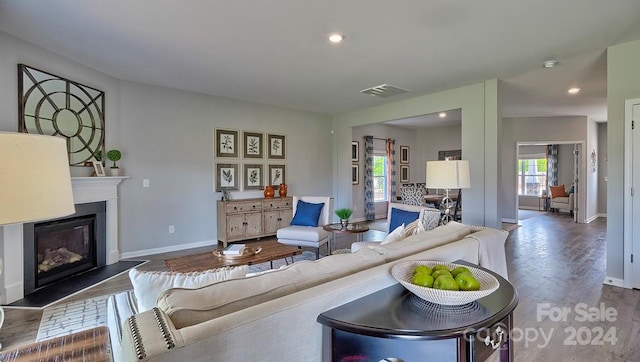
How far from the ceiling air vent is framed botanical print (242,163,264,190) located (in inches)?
95.0

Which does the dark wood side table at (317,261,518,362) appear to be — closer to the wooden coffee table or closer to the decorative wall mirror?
the wooden coffee table

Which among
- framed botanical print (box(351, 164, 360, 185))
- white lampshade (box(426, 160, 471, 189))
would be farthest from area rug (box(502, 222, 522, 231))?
white lampshade (box(426, 160, 471, 189))

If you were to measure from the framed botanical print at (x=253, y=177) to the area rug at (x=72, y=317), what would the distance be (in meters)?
3.07

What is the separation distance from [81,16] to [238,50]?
4.48 feet

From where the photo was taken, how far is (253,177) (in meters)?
5.90

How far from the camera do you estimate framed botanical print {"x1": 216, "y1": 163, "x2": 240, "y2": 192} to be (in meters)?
5.47

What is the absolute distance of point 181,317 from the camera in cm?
98

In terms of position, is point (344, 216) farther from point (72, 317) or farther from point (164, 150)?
point (164, 150)

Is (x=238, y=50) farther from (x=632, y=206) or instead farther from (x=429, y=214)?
(x=632, y=206)

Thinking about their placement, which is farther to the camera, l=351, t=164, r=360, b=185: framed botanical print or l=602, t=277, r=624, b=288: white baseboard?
l=351, t=164, r=360, b=185: framed botanical print

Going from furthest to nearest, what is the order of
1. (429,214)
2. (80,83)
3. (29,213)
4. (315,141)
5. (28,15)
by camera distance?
1. (315,141)
2. (80,83)
3. (429,214)
4. (28,15)
5. (29,213)

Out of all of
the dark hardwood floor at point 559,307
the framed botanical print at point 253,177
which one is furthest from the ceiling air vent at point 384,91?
the dark hardwood floor at point 559,307

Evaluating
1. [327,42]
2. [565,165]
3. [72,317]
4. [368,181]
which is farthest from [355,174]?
[565,165]

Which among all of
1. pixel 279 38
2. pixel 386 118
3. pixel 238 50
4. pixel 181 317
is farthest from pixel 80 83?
pixel 386 118
